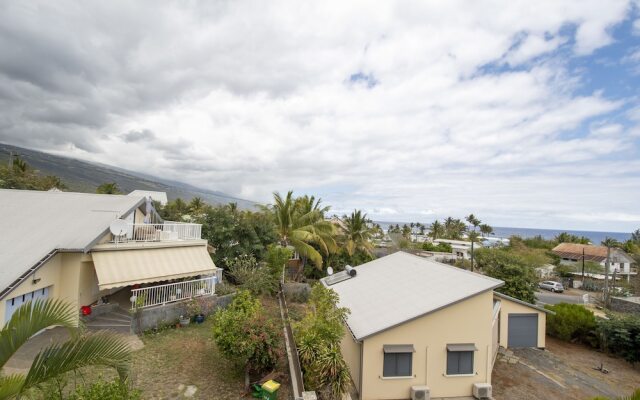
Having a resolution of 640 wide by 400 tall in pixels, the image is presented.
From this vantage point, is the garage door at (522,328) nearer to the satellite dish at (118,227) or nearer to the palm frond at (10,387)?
the palm frond at (10,387)

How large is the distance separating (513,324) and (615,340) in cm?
775

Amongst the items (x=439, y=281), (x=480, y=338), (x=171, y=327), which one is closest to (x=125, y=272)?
(x=171, y=327)

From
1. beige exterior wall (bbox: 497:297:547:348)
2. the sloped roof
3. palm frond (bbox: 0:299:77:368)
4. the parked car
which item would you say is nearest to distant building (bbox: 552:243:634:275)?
the sloped roof

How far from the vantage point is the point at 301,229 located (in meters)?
29.1

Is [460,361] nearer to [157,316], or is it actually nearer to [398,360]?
[398,360]

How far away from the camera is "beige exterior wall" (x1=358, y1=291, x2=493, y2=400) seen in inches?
513

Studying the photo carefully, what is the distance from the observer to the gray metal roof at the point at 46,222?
1428cm

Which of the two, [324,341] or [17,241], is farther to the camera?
[17,241]

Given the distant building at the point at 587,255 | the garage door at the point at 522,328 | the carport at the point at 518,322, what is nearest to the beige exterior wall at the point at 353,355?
the carport at the point at 518,322

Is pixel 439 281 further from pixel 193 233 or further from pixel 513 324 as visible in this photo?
pixel 193 233

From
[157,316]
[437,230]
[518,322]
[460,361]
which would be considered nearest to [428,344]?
[460,361]

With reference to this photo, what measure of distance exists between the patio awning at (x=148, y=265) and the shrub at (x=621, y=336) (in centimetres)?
2690

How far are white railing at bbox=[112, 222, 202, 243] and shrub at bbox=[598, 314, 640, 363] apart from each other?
1129 inches

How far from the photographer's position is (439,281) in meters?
15.5
